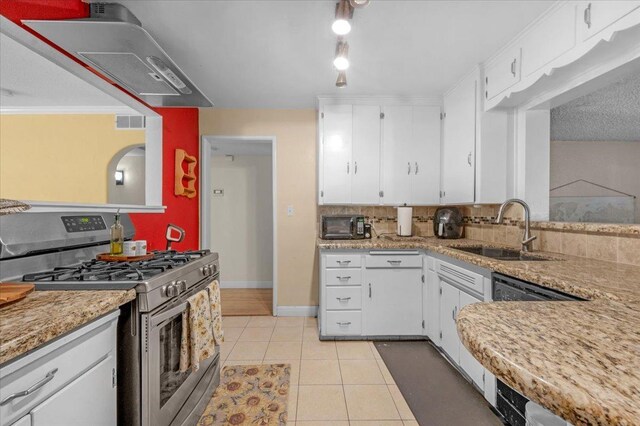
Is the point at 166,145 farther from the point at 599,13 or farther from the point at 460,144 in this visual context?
the point at 599,13

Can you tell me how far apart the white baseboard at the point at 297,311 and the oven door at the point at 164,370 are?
75.0 inches

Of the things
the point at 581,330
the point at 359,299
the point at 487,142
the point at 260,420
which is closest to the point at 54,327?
the point at 581,330

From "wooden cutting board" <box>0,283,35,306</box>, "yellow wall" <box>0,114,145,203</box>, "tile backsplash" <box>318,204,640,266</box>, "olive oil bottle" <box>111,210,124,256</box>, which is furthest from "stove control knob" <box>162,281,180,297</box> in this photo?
"tile backsplash" <box>318,204,640,266</box>

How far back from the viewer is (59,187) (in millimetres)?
2160

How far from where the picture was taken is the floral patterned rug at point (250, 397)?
5.93 feet

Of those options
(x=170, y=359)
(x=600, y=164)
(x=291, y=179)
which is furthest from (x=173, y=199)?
(x=600, y=164)

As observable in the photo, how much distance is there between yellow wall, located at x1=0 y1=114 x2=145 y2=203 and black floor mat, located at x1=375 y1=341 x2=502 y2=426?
2.63 metres

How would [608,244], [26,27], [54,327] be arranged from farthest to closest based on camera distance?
1. [608,244]
2. [26,27]
3. [54,327]

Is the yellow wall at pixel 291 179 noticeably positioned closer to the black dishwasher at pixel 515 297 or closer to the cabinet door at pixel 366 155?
the cabinet door at pixel 366 155

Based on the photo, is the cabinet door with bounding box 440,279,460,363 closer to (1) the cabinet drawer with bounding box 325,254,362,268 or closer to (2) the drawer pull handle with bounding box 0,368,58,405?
(1) the cabinet drawer with bounding box 325,254,362,268

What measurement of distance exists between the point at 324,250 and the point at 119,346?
188 cm

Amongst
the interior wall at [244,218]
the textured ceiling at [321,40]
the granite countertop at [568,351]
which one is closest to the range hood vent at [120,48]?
the textured ceiling at [321,40]

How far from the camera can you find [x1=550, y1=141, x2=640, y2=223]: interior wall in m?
1.93

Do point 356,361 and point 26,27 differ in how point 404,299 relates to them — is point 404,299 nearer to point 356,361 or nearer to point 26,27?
point 356,361
